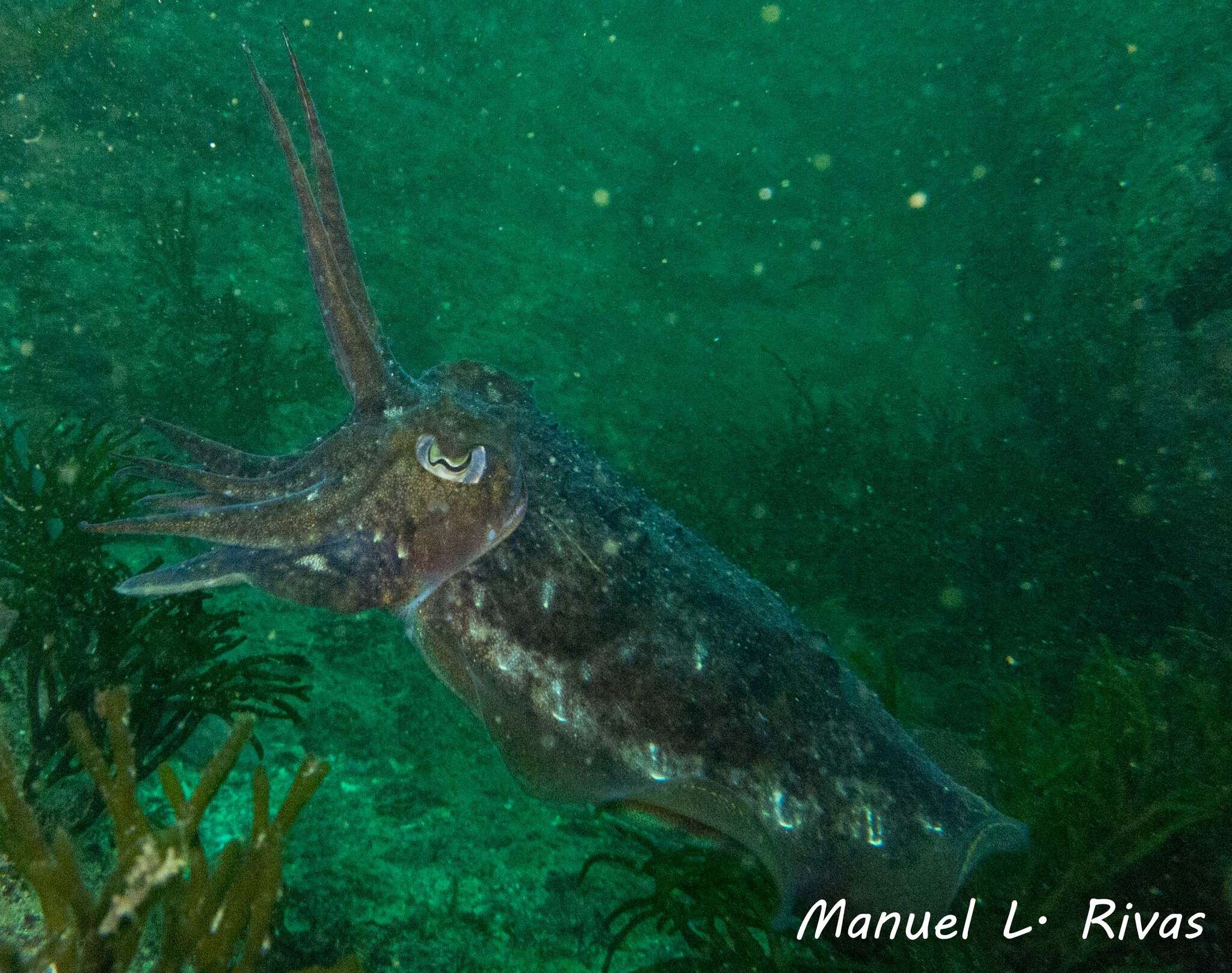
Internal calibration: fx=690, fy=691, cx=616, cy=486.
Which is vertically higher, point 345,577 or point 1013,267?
point 1013,267

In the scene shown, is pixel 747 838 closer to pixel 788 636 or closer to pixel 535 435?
pixel 788 636

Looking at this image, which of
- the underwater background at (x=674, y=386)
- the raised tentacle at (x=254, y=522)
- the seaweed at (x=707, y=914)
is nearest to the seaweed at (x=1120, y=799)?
the underwater background at (x=674, y=386)

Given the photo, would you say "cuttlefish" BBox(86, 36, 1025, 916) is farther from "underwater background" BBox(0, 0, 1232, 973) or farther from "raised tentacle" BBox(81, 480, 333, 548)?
"underwater background" BBox(0, 0, 1232, 973)

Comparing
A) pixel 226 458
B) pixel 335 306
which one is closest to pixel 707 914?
pixel 226 458

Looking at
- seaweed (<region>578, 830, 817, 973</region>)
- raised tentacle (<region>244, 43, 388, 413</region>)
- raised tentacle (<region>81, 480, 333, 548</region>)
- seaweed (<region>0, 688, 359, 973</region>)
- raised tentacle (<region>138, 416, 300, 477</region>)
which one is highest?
raised tentacle (<region>244, 43, 388, 413</region>)

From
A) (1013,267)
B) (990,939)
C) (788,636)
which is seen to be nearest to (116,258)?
(788,636)

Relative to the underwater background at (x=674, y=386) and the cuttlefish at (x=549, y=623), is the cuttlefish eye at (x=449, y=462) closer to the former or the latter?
the cuttlefish at (x=549, y=623)

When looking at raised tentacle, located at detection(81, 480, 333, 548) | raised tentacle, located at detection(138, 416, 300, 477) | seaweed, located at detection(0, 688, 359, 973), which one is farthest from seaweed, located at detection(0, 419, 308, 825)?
seaweed, located at detection(0, 688, 359, 973)
